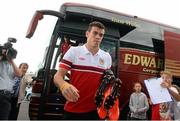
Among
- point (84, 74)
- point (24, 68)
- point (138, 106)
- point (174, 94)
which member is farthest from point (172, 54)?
point (84, 74)

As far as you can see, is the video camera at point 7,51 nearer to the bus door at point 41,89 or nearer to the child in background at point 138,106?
the bus door at point 41,89

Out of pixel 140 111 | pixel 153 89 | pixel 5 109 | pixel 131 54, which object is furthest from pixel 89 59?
pixel 131 54

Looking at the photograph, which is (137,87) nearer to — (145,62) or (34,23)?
(145,62)

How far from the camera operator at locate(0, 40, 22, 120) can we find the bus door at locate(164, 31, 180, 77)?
4.42 m

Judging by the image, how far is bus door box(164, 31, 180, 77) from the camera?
8769 millimetres

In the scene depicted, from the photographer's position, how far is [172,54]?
885 centimetres

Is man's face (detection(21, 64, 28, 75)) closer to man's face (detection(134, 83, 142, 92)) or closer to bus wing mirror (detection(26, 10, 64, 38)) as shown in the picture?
bus wing mirror (detection(26, 10, 64, 38))

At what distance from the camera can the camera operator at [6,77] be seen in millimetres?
5445

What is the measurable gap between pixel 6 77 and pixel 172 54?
15.6 ft

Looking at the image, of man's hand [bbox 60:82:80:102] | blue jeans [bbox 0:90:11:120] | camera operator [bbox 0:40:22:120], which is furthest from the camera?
camera operator [bbox 0:40:22:120]

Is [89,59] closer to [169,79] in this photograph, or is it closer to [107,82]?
[107,82]

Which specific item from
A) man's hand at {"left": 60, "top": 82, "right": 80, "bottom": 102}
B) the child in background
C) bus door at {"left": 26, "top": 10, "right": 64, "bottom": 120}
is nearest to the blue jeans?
bus door at {"left": 26, "top": 10, "right": 64, "bottom": 120}

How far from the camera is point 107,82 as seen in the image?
3.55m

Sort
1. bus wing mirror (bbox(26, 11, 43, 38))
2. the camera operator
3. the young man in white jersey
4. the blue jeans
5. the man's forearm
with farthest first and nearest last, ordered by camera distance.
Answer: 1. bus wing mirror (bbox(26, 11, 43, 38))
2. the camera operator
3. the blue jeans
4. the man's forearm
5. the young man in white jersey
